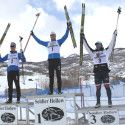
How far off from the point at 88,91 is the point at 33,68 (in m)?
144

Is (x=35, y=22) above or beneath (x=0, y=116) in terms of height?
above

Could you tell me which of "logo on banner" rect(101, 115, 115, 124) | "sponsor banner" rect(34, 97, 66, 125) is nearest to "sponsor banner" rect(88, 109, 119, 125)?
"logo on banner" rect(101, 115, 115, 124)

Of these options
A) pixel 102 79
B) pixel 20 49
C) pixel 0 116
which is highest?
pixel 20 49

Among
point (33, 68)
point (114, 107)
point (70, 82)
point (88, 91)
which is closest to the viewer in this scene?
point (114, 107)

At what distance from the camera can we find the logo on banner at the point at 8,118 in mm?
12875

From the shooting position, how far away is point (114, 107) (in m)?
11.3

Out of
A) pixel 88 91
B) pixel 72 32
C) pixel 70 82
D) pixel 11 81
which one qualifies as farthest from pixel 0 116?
pixel 70 82

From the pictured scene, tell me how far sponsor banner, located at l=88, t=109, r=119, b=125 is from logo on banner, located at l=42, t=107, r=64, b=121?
0.80m

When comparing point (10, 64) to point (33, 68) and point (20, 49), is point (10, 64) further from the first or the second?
point (33, 68)

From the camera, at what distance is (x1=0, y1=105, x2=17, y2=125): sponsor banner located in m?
12.9

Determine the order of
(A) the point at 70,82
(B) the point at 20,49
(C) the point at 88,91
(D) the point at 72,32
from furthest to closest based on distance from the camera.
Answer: (A) the point at 70,82, (C) the point at 88,91, (B) the point at 20,49, (D) the point at 72,32

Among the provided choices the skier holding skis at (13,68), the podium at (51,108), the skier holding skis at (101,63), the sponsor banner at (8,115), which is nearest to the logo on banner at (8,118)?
the sponsor banner at (8,115)

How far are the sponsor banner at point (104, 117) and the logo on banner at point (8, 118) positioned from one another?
260 cm

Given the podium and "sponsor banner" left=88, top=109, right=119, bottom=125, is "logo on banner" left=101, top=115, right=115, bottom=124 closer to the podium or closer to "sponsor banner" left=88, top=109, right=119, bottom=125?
"sponsor banner" left=88, top=109, right=119, bottom=125
